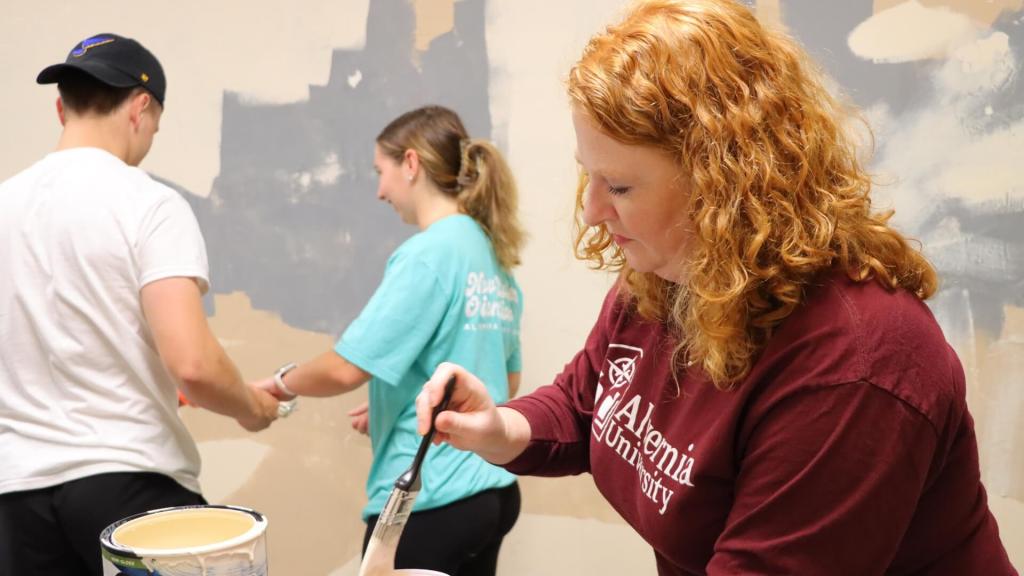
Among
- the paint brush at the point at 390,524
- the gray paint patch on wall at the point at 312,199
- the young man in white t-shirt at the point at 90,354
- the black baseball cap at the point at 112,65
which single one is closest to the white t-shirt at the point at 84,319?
the young man in white t-shirt at the point at 90,354

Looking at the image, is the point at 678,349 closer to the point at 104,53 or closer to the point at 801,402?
the point at 801,402

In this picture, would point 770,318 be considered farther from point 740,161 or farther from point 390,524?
point 390,524

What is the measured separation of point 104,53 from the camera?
5.42ft

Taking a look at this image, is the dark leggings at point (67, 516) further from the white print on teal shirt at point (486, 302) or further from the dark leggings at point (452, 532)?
the white print on teal shirt at point (486, 302)

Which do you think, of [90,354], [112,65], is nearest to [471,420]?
[90,354]

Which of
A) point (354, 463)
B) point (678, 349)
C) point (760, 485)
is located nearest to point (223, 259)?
point (354, 463)

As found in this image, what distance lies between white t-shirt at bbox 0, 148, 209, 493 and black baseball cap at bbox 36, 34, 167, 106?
0.19 m

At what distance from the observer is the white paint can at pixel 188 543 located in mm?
857

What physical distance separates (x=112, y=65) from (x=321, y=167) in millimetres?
947

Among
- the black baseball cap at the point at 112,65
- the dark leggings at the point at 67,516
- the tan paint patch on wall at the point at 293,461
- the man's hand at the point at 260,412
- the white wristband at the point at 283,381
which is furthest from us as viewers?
the tan paint patch on wall at the point at 293,461

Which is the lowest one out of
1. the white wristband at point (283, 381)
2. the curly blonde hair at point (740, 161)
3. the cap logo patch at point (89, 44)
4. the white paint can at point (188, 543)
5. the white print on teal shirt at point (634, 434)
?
the white wristband at point (283, 381)

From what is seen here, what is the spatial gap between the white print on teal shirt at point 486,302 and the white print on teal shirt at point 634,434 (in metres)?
0.80

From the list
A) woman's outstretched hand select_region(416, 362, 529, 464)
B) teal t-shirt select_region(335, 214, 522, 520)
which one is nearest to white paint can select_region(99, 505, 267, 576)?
woman's outstretched hand select_region(416, 362, 529, 464)

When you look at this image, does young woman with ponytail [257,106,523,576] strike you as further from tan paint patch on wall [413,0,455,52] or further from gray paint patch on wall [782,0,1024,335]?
gray paint patch on wall [782,0,1024,335]
